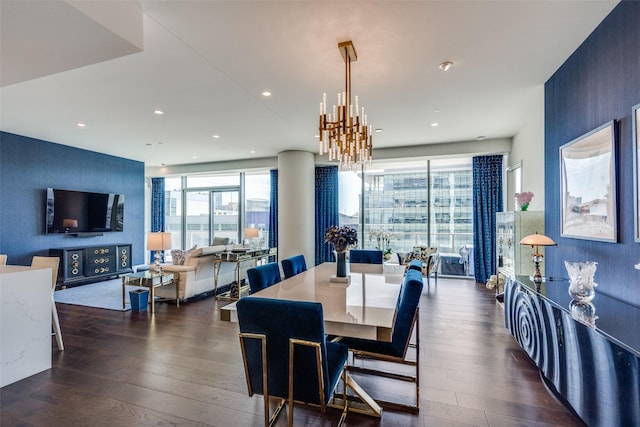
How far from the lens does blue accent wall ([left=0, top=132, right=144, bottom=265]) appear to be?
5479mm

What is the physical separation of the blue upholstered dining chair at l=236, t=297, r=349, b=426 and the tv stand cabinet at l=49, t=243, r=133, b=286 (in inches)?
255

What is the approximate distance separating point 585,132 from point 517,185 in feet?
10.9

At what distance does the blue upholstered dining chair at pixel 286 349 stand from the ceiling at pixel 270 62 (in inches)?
83.3

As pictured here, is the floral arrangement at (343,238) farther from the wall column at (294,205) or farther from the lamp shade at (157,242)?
the wall column at (294,205)

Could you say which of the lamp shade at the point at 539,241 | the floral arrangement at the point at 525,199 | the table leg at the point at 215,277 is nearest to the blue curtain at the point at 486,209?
the floral arrangement at the point at 525,199

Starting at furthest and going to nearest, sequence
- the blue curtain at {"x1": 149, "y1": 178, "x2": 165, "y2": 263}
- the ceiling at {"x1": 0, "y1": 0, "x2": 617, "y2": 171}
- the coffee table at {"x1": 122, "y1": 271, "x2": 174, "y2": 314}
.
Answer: the blue curtain at {"x1": 149, "y1": 178, "x2": 165, "y2": 263} < the coffee table at {"x1": 122, "y1": 271, "x2": 174, "y2": 314} < the ceiling at {"x1": 0, "y1": 0, "x2": 617, "y2": 171}

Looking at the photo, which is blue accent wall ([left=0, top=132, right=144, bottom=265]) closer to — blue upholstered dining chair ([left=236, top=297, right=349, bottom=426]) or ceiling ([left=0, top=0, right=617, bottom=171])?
ceiling ([left=0, top=0, right=617, bottom=171])

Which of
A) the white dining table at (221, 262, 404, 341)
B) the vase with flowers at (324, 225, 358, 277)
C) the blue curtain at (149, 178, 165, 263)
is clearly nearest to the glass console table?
the white dining table at (221, 262, 404, 341)

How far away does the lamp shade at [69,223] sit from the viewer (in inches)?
249

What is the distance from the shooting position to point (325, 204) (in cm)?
753

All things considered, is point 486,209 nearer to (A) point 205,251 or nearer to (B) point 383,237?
(B) point 383,237

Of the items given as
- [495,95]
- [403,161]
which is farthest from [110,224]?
[495,95]

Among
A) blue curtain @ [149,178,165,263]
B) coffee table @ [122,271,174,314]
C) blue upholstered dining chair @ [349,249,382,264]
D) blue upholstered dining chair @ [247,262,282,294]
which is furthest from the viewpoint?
blue curtain @ [149,178,165,263]

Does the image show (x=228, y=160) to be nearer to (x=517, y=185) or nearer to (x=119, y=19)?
(x=119, y=19)
